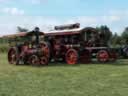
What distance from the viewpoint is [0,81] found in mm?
12609

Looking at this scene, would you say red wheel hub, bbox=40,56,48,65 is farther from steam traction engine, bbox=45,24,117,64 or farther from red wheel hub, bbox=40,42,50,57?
steam traction engine, bbox=45,24,117,64

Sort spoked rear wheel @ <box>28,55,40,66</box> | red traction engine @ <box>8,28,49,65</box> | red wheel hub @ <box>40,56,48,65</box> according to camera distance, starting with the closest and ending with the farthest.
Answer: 1. spoked rear wheel @ <box>28,55,40,66</box>
2. red traction engine @ <box>8,28,49,65</box>
3. red wheel hub @ <box>40,56,48,65</box>

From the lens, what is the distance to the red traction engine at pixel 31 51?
20250mm

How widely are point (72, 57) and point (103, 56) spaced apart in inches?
80.6

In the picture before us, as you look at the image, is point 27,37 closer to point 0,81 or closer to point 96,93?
point 0,81

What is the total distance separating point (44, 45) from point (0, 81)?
8.75 m

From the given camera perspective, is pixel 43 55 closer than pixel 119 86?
No

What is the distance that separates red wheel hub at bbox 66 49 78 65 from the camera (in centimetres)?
2094

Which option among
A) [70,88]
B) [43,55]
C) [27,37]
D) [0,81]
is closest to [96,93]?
[70,88]

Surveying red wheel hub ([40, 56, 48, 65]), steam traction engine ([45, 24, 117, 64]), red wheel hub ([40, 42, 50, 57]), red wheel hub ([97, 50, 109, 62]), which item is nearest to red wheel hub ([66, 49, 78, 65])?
steam traction engine ([45, 24, 117, 64])

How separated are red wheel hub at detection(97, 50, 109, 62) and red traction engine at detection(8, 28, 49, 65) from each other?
3286 millimetres

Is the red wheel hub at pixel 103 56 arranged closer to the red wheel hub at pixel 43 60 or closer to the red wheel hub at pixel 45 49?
the red wheel hub at pixel 45 49

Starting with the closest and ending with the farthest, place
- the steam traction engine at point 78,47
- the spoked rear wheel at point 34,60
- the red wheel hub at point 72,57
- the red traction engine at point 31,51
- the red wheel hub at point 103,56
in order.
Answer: the spoked rear wheel at point 34,60
the red traction engine at point 31,51
the red wheel hub at point 72,57
the steam traction engine at point 78,47
the red wheel hub at point 103,56

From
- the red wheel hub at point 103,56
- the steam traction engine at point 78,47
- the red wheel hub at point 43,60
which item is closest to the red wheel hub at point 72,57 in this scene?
the steam traction engine at point 78,47
